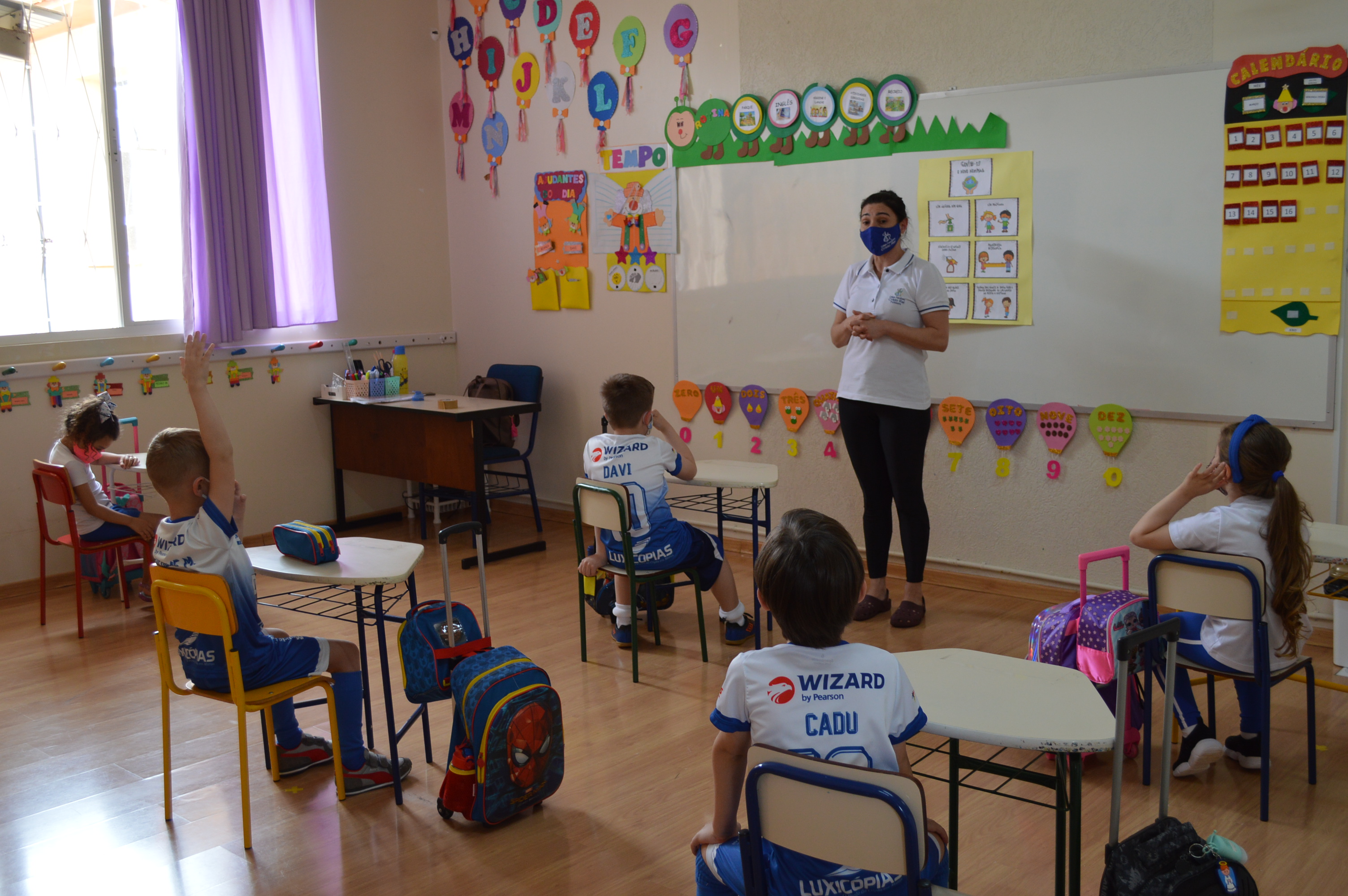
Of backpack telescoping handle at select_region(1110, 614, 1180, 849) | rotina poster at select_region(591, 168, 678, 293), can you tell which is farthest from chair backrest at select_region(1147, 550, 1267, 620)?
rotina poster at select_region(591, 168, 678, 293)

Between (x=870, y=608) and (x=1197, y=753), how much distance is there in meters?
1.50

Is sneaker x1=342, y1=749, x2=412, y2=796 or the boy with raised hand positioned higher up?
the boy with raised hand

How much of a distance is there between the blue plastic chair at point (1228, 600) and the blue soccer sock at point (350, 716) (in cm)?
183

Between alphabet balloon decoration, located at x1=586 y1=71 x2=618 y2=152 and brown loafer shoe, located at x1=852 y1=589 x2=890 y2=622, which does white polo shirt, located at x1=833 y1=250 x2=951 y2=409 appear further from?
alphabet balloon decoration, located at x1=586 y1=71 x2=618 y2=152

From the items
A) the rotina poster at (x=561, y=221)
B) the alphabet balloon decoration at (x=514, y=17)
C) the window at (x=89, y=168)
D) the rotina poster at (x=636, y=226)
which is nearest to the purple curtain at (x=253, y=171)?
the window at (x=89, y=168)

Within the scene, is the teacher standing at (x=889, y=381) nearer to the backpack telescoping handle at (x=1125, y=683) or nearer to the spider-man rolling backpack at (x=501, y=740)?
the spider-man rolling backpack at (x=501, y=740)

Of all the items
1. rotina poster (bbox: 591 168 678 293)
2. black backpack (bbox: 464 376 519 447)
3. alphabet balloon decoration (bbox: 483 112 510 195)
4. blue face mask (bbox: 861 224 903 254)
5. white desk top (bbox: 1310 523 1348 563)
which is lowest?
white desk top (bbox: 1310 523 1348 563)

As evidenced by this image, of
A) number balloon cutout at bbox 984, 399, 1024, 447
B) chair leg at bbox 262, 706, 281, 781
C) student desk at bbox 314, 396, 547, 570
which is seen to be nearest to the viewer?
chair leg at bbox 262, 706, 281, 781

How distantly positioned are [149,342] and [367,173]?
149 cm

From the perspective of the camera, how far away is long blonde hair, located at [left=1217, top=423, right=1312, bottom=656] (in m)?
2.43

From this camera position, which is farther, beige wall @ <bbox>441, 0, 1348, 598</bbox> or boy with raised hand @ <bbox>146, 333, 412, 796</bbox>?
beige wall @ <bbox>441, 0, 1348, 598</bbox>

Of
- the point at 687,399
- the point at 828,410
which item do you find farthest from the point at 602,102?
the point at 828,410

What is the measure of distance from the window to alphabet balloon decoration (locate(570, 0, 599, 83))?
186 centimetres

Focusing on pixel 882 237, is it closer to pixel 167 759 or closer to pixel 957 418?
pixel 957 418
